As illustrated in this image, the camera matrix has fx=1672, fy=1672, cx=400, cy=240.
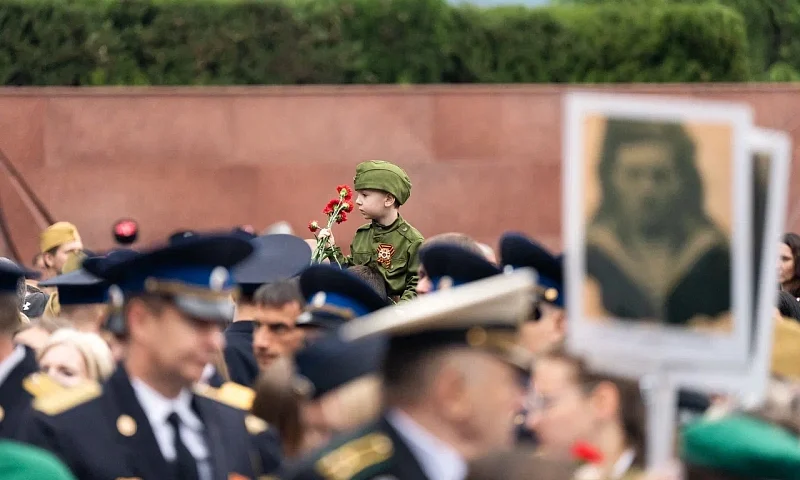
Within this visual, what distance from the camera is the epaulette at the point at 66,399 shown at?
4207mm

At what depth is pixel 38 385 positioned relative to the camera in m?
4.85

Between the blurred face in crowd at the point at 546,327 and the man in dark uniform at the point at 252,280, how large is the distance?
3.59 feet

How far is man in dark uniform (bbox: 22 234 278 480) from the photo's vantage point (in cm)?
409

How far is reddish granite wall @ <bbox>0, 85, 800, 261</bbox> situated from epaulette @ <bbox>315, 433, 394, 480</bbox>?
12.3 meters

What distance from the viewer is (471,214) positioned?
16.1 meters

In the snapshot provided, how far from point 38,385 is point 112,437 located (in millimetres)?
786

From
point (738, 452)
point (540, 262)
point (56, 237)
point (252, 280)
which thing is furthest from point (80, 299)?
point (56, 237)

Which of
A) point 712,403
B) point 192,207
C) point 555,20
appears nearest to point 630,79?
point 555,20

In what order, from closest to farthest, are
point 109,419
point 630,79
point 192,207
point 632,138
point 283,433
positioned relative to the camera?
point 632,138
point 109,419
point 283,433
point 192,207
point 630,79

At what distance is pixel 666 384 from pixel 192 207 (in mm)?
12930

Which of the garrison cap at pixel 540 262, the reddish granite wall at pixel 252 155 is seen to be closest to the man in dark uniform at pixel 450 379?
the garrison cap at pixel 540 262

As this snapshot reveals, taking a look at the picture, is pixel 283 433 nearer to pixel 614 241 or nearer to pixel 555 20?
pixel 614 241

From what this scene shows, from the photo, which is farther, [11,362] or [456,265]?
[456,265]

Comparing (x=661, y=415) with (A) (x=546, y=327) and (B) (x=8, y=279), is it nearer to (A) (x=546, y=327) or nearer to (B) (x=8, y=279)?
(A) (x=546, y=327)
